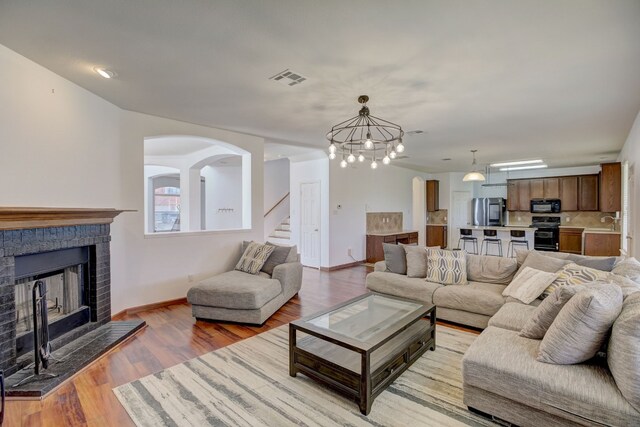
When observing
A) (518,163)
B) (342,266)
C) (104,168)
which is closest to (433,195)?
(518,163)

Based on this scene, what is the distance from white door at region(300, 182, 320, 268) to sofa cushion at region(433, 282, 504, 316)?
11.8ft

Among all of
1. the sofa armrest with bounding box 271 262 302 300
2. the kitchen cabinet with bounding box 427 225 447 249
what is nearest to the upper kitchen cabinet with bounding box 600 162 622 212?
the kitchen cabinet with bounding box 427 225 447 249

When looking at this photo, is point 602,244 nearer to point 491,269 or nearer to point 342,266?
point 491,269

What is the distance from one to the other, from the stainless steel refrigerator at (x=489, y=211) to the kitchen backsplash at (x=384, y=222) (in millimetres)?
2752

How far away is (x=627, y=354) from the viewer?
1.56 m

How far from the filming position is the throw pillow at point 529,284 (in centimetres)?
305

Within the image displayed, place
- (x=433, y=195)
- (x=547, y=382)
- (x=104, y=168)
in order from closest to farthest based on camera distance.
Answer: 1. (x=547, y=382)
2. (x=104, y=168)
3. (x=433, y=195)

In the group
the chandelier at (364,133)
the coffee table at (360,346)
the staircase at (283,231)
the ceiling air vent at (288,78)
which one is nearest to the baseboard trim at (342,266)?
the staircase at (283,231)

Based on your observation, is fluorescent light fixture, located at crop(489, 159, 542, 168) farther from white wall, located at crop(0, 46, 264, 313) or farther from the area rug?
the area rug

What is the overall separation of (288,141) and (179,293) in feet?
10.1

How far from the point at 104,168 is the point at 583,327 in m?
4.63

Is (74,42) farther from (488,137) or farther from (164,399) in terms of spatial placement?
(488,137)

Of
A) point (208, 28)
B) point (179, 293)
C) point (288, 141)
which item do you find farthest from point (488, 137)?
point (179, 293)

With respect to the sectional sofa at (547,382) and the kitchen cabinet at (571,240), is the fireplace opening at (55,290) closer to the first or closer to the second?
the sectional sofa at (547,382)
